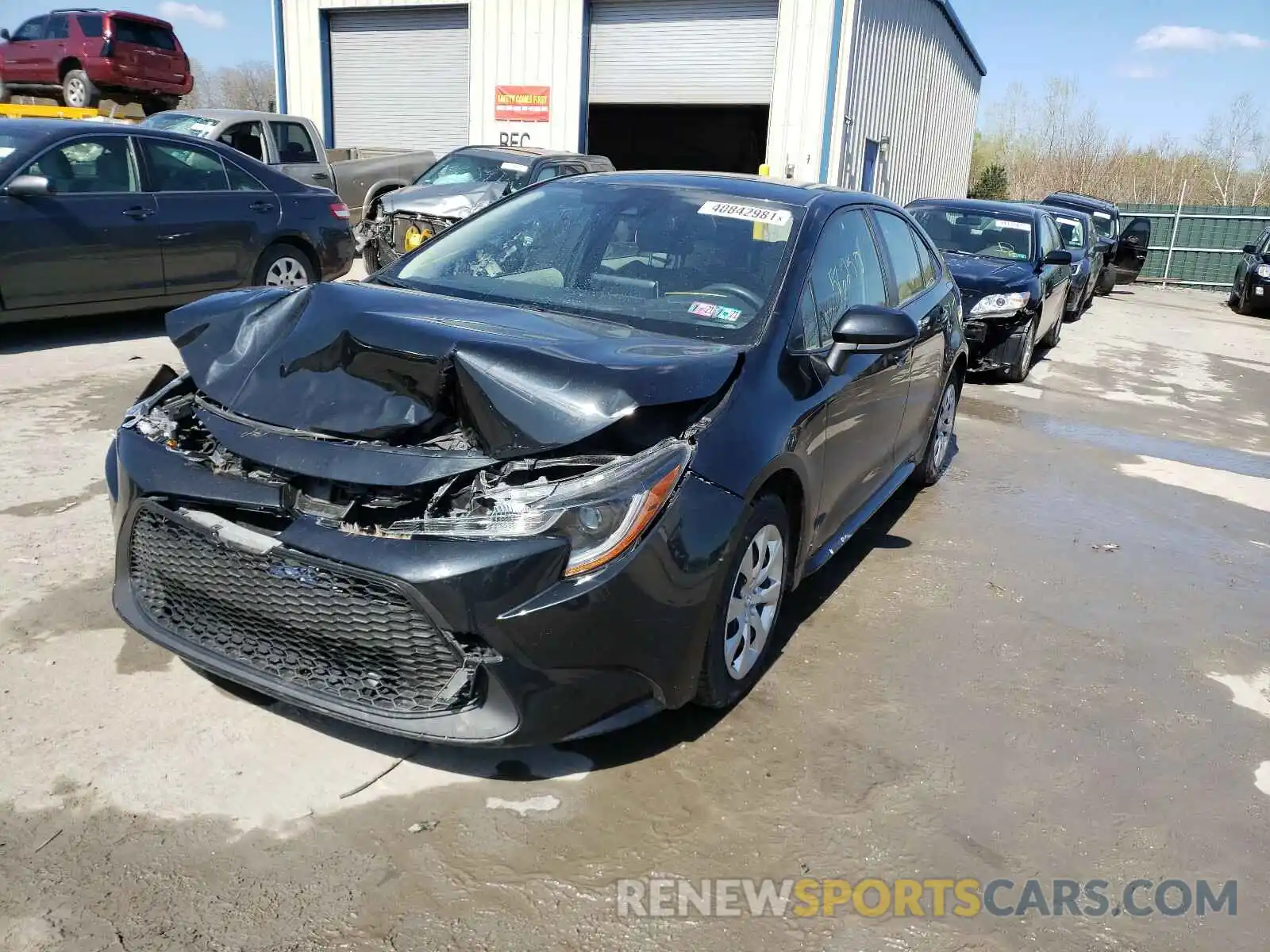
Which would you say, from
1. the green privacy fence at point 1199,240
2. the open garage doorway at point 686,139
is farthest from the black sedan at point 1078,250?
the open garage doorway at point 686,139

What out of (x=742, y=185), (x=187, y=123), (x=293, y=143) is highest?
(x=187, y=123)

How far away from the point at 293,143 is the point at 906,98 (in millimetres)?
13524

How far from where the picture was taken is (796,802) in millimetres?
2891

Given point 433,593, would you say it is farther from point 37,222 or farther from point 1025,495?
point 37,222

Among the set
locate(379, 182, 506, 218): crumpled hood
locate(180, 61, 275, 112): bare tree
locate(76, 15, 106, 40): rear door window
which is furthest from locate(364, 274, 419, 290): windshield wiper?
locate(180, 61, 275, 112): bare tree

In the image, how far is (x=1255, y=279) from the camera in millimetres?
19312

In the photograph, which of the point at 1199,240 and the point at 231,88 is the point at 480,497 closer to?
the point at 1199,240

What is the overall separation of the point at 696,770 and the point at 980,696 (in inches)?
49.0

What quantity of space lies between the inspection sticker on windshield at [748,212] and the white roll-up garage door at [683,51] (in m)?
14.0

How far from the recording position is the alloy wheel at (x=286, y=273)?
867cm

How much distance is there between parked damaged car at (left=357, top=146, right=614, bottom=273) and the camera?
9977mm

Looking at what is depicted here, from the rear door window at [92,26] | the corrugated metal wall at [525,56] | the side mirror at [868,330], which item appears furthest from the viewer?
the rear door window at [92,26]

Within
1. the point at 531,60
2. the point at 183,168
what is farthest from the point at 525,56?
the point at 183,168

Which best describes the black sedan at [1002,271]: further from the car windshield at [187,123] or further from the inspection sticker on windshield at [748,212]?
the car windshield at [187,123]
